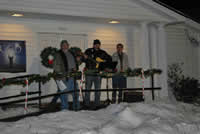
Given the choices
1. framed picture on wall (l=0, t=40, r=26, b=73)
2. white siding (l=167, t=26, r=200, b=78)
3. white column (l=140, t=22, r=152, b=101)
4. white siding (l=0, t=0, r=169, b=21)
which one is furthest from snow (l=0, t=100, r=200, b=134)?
white siding (l=167, t=26, r=200, b=78)

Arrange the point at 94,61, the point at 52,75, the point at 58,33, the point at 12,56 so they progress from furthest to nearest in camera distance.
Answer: the point at 58,33
the point at 12,56
the point at 94,61
the point at 52,75

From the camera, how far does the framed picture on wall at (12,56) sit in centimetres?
824

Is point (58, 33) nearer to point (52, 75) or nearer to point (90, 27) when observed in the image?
point (90, 27)

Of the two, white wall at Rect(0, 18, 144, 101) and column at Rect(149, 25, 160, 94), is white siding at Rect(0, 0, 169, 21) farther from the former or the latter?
white wall at Rect(0, 18, 144, 101)

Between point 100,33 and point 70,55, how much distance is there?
3623mm

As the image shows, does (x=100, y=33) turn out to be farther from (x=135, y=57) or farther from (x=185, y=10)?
(x=185, y=10)

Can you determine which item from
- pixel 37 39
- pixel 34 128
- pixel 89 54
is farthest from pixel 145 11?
pixel 34 128

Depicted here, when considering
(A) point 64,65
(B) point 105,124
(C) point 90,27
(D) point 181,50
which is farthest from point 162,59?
(B) point 105,124

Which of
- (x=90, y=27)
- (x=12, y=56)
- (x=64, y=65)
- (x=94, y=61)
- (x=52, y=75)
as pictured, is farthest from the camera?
(x=90, y=27)

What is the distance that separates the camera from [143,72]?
21.0 feet

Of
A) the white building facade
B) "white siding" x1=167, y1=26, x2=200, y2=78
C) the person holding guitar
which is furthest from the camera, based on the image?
"white siding" x1=167, y1=26, x2=200, y2=78

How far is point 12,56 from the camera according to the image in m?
8.37

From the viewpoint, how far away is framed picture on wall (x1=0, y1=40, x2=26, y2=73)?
8242 mm

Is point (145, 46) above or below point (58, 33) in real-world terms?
below
